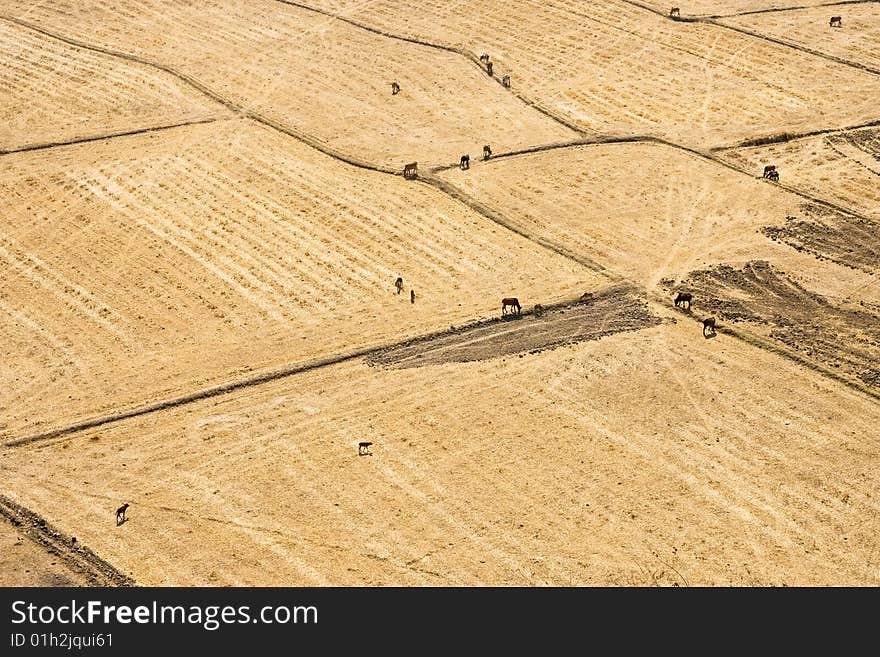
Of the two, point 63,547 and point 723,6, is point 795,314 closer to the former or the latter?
point 63,547

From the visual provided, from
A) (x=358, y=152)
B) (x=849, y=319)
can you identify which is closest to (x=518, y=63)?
(x=358, y=152)

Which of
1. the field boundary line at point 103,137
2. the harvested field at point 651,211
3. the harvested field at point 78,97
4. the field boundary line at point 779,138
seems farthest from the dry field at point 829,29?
the harvested field at point 78,97

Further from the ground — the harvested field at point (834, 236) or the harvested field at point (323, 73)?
the harvested field at point (834, 236)

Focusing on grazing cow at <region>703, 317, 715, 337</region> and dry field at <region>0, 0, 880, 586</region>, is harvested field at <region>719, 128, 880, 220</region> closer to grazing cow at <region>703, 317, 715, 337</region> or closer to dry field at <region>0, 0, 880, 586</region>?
dry field at <region>0, 0, 880, 586</region>

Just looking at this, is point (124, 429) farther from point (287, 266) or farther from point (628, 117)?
point (628, 117)

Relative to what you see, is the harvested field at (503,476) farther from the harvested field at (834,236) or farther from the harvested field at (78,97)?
the harvested field at (78,97)

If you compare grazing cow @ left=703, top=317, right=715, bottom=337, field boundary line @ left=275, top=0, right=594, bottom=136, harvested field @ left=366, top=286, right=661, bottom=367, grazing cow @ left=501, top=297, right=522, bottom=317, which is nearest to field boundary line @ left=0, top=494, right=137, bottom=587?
harvested field @ left=366, top=286, right=661, bottom=367
